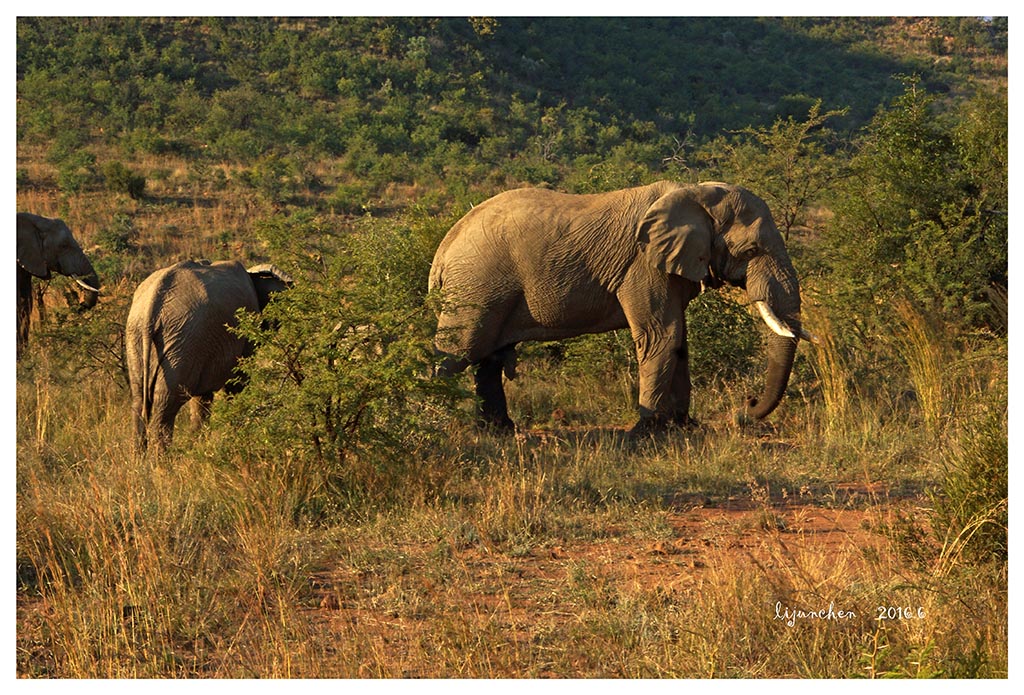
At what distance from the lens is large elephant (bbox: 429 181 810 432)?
9.04m

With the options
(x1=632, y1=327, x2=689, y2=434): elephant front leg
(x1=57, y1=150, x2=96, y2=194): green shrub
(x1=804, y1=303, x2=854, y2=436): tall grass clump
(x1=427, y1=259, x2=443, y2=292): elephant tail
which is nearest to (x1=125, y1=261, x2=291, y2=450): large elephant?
(x1=427, y1=259, x2=443, y2=292): elephant tail

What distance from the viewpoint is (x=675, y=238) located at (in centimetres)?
881

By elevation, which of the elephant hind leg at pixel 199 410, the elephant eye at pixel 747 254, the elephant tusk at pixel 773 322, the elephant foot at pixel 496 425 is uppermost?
the elephant eye at pixel 747 254

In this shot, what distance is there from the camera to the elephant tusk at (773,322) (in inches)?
351

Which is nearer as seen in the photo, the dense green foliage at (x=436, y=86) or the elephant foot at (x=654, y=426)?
the elephant foot at (x=654, y=426)

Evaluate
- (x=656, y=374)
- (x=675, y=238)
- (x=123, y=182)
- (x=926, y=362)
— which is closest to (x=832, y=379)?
(x=926, y=362)

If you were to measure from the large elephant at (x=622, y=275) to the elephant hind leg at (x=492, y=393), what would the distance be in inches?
15.5

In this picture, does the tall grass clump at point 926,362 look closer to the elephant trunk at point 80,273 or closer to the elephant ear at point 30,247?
the elephant trunk at point 80,273

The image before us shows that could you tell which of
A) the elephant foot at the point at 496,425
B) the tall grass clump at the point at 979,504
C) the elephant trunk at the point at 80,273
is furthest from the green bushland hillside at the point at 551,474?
the elephant trunk at the point at 80,273

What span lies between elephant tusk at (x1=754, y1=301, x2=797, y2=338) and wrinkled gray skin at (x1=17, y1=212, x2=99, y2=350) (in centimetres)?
762

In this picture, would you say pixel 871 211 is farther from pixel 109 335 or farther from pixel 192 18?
pixel 192 18

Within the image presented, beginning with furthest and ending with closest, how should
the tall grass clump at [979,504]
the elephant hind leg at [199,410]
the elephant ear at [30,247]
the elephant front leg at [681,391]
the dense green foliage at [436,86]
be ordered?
the dense green foliage at [436,86]
the elephant ear at [30,247]
the elephant front leg at [681,391]
the elephant hind leg at [199,410]
the tall grass clump at [979,504]

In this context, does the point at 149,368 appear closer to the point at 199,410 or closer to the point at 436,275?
the point at 199,410

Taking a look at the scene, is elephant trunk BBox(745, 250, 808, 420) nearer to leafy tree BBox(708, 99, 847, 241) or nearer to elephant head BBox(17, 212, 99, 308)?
leafy tree BBox(708, 99, 847, 241)
